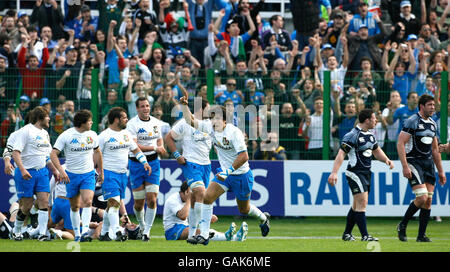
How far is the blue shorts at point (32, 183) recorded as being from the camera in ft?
43.3

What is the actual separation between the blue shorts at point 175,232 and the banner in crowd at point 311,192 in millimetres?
4240

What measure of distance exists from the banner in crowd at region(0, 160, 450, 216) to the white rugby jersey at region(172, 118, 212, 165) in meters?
4.12

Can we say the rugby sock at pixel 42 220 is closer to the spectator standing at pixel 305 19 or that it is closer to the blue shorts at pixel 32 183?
the blue shorts at pixel 32 183

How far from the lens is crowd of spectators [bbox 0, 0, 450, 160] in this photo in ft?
55.8

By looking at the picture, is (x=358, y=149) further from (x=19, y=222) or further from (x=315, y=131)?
(x=19, y=222)

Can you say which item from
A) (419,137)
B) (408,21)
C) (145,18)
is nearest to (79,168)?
(419,137)

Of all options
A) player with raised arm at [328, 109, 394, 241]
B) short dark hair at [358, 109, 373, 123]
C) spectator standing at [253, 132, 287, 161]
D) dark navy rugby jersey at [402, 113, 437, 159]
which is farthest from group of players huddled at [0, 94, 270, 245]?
spectator standing at [253, 132, 287, 161]

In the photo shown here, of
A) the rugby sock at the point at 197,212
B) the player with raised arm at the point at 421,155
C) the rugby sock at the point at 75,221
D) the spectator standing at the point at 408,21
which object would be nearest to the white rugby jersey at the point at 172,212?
the rugby sock at the point at 197,212

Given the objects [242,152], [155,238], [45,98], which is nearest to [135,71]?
[45,98]

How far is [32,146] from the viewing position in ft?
43.4

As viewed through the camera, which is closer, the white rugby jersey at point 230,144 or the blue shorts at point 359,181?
the white rugby jersey at point 230,144

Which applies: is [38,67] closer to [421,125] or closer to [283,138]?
[283,138]

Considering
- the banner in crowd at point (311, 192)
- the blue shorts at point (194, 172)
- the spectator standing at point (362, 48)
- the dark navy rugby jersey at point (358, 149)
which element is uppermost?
the spectator standing at point (362, 48)

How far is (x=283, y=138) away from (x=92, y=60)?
5005 mm
